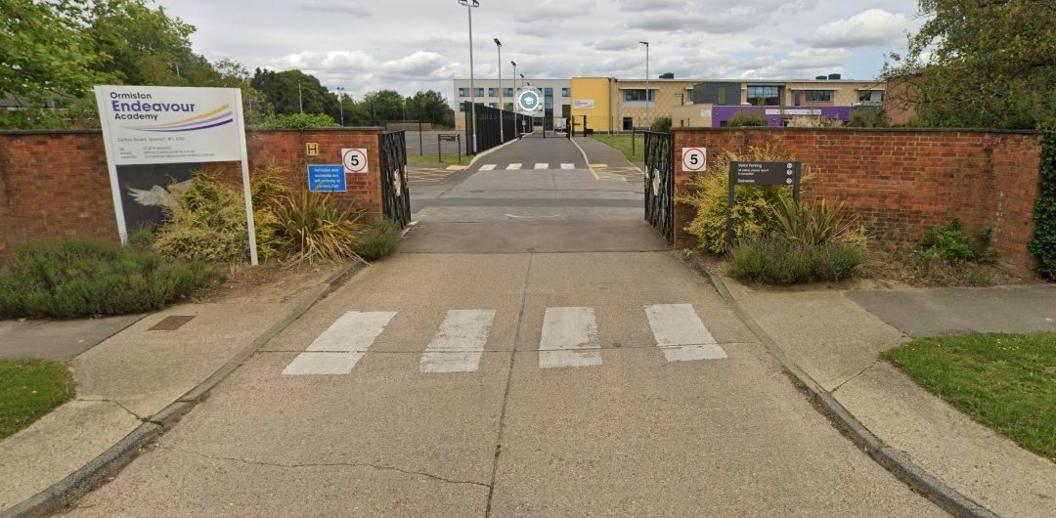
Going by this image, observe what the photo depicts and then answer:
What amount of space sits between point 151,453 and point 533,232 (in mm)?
8386

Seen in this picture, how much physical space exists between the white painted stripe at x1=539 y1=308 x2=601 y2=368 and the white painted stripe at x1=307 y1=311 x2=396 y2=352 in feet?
5.51

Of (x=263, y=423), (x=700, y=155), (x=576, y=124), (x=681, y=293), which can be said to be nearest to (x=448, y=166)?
(x=700, y=155)

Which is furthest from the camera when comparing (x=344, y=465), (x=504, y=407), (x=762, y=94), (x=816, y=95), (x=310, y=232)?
(x=816, y=95)

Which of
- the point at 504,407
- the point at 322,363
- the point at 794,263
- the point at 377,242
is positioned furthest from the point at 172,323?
the point at 794,263

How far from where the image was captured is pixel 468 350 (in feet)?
19.7

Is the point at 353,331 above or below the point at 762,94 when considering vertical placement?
below

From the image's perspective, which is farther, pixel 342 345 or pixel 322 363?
pixel 342 345

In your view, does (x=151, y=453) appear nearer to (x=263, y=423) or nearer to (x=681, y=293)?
(x=263, y=423)

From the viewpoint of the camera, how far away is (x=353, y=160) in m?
10.5

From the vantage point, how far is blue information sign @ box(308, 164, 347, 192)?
10.4 metres

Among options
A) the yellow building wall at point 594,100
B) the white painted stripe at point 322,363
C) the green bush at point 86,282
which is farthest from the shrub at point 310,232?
the yellow building wall at point 594,100

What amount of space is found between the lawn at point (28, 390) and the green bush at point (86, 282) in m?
1.52

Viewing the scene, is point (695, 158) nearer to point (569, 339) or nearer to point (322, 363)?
point (569, 339)

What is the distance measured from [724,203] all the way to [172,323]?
22.9 feet
